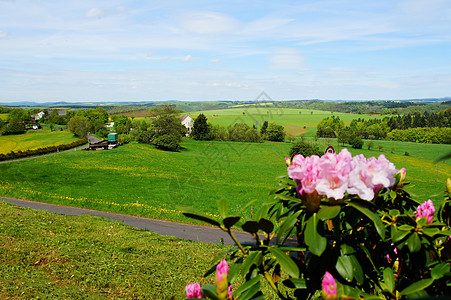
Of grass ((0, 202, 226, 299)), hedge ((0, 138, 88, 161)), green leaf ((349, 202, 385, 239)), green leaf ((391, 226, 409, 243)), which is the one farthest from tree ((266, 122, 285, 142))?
green leaf ((349, 202, 385, 239))

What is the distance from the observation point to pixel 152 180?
27.0 meters

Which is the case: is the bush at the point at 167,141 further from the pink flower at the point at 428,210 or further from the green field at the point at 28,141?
Answer: the pink flower at the point at 428,210

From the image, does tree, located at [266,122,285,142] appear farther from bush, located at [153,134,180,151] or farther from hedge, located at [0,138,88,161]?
hedge, located at [0,138,88,161]

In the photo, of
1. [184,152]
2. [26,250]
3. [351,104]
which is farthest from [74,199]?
[351,104]

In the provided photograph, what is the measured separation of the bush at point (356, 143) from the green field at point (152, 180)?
6499 mm

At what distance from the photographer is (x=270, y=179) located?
33375 mm

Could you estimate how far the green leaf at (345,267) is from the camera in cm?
149

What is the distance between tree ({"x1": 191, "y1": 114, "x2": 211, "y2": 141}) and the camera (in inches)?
2258

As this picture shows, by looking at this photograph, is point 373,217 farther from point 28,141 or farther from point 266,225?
point 28,141

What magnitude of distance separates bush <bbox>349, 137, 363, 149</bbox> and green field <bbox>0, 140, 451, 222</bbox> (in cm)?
650

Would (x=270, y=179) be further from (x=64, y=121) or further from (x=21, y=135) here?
(x=64, y=121)

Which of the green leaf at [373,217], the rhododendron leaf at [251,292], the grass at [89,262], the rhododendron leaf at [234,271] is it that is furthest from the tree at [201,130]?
the green leaf at [373,217]

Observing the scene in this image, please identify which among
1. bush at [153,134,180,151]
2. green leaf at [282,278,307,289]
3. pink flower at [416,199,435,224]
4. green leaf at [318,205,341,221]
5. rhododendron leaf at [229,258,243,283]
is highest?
green leaf at [318,205,341,221]

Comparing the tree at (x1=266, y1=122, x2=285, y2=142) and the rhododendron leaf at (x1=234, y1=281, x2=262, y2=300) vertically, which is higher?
the rhododendron leaf at (x1=234, y1=281, x2=262, y2=300)
